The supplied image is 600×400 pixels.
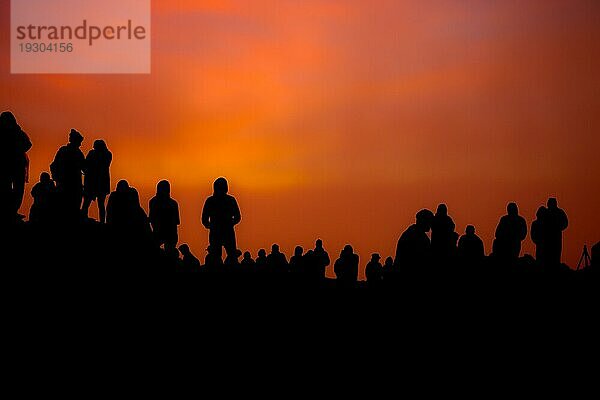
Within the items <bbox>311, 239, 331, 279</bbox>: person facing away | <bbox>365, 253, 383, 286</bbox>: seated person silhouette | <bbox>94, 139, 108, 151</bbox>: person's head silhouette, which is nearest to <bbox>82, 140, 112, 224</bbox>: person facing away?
<bbox>94, 139, 108, 151</bbox>: person's head silhouette

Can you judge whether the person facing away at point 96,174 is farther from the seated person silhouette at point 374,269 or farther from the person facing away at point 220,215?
the seated person silhouette at point 374,269

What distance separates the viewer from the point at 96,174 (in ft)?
57.9

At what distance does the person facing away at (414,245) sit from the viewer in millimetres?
15383

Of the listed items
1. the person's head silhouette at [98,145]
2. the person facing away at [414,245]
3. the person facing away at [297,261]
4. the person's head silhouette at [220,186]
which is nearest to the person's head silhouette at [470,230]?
the person facing away at [414,245]

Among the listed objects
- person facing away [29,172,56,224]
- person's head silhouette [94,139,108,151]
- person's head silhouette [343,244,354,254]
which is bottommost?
person's head silhouette [343,244,354,254]

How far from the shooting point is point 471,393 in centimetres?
1069

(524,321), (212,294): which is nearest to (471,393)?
(524,321)

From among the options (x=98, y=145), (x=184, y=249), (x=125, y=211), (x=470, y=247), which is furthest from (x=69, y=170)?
(x=470, y=247)

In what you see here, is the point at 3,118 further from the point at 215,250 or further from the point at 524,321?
the point at 524,321

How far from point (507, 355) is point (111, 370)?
606 centimetres

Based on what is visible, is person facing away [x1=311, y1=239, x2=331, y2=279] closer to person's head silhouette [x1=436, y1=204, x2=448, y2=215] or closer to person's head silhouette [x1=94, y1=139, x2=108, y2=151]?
person's head silhouette [x1=436, y1=204, x2=448, y2=215]

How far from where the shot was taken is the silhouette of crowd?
1544 cm

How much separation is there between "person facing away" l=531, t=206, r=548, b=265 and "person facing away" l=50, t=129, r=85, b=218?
33.9 feet

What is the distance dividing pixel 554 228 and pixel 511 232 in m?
0.95
